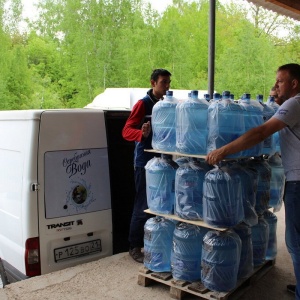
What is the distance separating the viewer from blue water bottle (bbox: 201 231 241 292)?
126 inches

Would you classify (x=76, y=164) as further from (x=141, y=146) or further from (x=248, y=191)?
(x=248, y=191)

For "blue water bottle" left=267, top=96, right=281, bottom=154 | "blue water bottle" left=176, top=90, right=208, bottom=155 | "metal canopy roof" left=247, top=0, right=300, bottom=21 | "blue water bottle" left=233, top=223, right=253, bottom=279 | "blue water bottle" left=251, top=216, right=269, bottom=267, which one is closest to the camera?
"blue water bottle" left=176, top=90, right=208, bottom=155

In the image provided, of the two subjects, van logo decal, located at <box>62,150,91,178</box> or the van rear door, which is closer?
the van rear door

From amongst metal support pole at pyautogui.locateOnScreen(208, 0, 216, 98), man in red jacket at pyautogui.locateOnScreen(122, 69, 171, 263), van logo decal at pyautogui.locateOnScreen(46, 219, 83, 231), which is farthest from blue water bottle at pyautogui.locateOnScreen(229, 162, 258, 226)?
metal support pole at pyautogui.locateOnScreen(208, 0, 216, 98)

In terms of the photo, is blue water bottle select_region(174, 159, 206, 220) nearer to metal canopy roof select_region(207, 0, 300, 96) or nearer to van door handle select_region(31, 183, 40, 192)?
Result: van door handle select_region(31, 183, 40, 192)

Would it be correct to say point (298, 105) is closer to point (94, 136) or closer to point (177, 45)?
point (94, 136)

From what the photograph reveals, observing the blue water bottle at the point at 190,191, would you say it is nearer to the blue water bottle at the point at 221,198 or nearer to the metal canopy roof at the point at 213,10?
the blue water bottle at the point at 221,198

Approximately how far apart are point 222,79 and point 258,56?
2247 mm

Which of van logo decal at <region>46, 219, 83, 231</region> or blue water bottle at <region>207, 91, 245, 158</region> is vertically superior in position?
blue water bottle at <region>207, 91, 245, 158</region>

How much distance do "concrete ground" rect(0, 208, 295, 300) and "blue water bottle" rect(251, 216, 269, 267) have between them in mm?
211

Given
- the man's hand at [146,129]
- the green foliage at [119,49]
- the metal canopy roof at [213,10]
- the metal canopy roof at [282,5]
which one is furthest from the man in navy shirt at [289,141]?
the green foliage at [119,49]

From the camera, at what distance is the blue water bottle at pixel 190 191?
3312 millimetres

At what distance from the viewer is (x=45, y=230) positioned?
141 inches

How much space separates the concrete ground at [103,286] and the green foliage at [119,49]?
57.4ft
